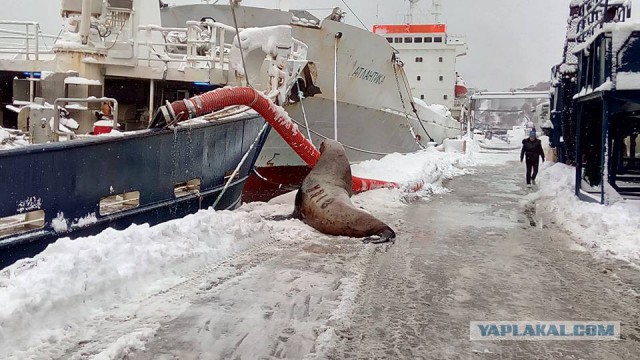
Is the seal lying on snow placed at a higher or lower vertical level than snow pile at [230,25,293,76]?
lower

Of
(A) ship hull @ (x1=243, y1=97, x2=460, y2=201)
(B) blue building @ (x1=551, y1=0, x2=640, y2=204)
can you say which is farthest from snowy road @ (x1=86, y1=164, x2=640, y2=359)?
(A) ship hull @ (x1=243, y1=97, x2=460, y2=201)

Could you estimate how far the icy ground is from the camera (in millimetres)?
3723

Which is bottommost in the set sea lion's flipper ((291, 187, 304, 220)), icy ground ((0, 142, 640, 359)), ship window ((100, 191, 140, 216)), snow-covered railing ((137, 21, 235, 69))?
icy ground ((0, 142, 640, 359))

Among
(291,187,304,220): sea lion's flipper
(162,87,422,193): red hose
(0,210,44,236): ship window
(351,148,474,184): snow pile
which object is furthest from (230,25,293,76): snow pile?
(0,210,44,236): ship window

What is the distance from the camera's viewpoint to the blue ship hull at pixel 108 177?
470cm

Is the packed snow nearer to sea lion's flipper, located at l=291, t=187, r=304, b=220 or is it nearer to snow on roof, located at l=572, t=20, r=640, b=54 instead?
sea lion's flipper, located at l=291, t=187, r=304, b=220

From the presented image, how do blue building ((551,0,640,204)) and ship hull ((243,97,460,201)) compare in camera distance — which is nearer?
blue building ((551,0,640,204))

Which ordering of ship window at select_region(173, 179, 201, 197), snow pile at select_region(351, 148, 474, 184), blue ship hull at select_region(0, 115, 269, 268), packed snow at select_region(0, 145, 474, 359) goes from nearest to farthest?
packed snow at select_region(0, 145, 474, 359) < blue ship hull at select_region(0, 115, 269, 268) < ship window at select_region(173, 179, 201, 197) < snow pile at select_region(351, 148, 474, 184)

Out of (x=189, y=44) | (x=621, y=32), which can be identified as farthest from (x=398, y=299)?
(x=621, y=32)

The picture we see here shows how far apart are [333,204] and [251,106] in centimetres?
182
